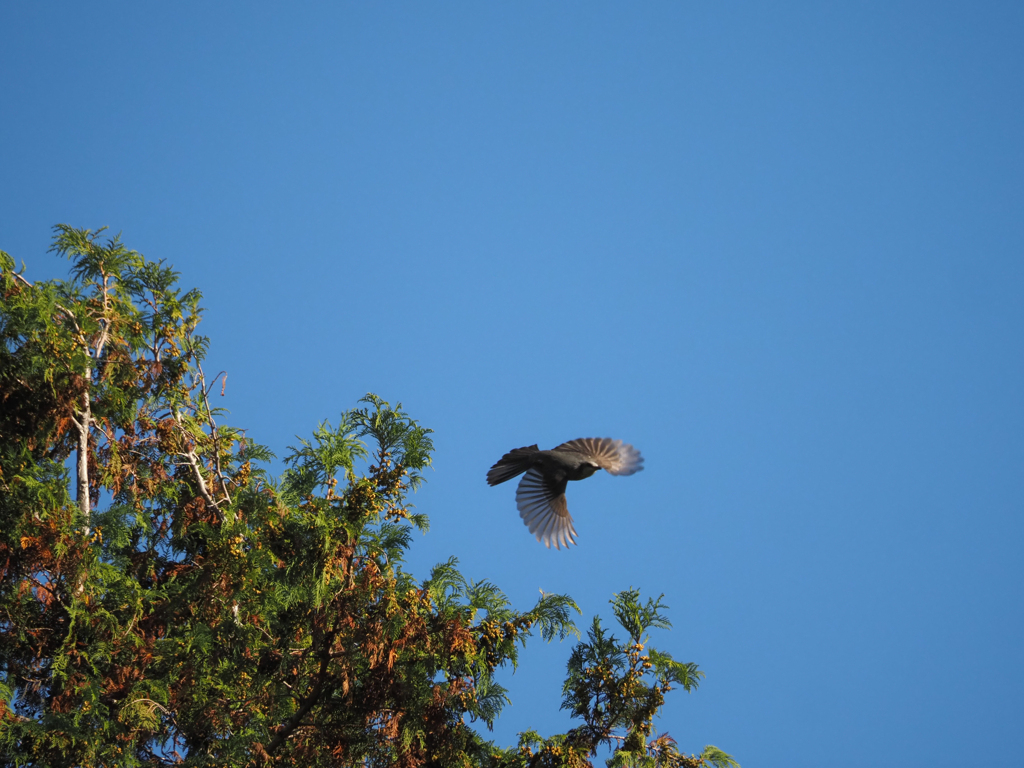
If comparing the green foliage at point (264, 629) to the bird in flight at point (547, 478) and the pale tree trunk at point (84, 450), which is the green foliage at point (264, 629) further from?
the bird in flight at point (547, 478)

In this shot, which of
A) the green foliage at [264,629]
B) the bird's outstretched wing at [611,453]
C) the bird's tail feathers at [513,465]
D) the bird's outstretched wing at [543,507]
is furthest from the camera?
the bird's outstretched wing at [611,453]

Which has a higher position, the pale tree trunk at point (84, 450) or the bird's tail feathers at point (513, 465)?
the bird's tail feathers at point (513, 465)

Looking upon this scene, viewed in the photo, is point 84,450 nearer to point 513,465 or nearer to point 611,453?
point 513,465

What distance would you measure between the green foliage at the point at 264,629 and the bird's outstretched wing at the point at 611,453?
3420 millimetres

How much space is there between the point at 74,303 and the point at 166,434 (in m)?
1.12

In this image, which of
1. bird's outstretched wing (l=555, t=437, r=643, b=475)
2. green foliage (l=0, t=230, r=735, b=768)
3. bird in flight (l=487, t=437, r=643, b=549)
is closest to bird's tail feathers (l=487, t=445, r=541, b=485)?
bird in flight (l=487, t=437, r=643, b=549)

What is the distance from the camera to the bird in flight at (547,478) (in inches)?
352

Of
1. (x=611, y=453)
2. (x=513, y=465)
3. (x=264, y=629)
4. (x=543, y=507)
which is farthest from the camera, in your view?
(x=611, y=453)

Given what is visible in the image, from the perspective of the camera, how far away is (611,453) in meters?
9.66

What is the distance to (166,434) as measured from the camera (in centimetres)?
675

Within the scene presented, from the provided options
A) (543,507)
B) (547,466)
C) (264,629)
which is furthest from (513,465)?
(264,629)

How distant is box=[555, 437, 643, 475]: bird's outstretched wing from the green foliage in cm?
342

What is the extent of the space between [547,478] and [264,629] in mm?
3646

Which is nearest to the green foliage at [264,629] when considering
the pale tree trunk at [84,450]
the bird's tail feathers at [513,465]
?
the pale tree trunk at [84,450]
